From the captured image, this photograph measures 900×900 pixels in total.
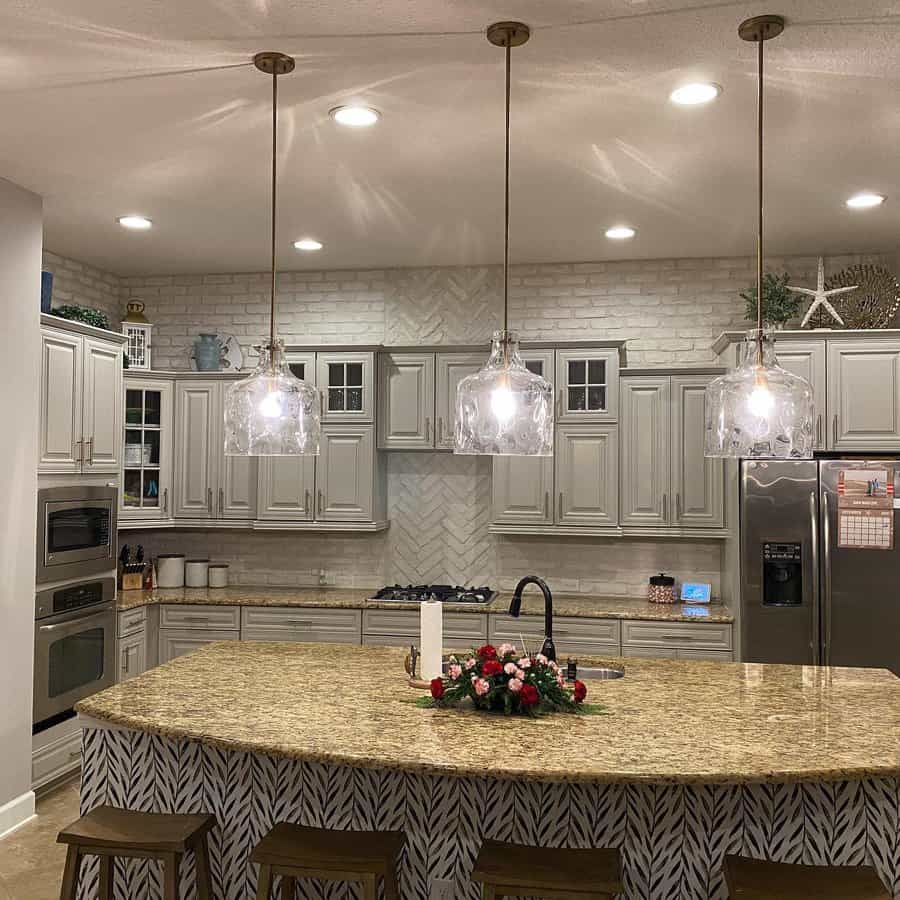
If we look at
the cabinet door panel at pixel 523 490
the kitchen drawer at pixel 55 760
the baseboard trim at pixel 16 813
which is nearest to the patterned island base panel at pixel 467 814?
the baseboard trim at pixel 16 813

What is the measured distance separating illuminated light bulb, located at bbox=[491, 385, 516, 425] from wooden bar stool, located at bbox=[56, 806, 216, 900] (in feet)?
4.88

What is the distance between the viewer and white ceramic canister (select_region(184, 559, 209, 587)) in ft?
19.8

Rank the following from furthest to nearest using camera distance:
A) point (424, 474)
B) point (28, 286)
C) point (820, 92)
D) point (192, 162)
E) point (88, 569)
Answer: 1. point (424, 474)
2. point (88, 569)
3. point (28, 286)
4. point (192, 162)
5. point (820, 92)

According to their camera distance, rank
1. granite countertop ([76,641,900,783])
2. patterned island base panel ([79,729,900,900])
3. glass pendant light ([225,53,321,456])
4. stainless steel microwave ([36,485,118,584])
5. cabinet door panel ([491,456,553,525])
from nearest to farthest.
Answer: granite countertop ([76,641,900,783]), patterned island base panel ([79,729,900,900]), glass pendant light ([225,53,321,456]), stainless steel microwave ([36,485,118,584]), cabinet door panel ([491,456,553,525])

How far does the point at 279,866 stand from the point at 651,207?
3.38m

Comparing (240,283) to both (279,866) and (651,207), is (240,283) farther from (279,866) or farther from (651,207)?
(279,866)

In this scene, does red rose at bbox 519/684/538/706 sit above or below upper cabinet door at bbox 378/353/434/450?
below

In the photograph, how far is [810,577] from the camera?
482 cm

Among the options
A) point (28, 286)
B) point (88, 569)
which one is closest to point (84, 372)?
point (28, 286)

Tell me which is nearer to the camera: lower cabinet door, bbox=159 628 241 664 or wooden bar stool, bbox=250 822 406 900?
wooden bar stool, bbox=250 822 406 900

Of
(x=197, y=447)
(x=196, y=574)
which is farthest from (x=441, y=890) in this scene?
(x=197, y=447)

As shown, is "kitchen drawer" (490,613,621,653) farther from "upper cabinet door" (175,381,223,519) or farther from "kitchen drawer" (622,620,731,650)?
"upper cabinet door" (175,381,223,519)

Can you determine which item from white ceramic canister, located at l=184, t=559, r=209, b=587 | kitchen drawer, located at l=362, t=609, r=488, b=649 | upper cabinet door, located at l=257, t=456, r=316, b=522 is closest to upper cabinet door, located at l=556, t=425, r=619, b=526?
kitchen drawer, located at l=362, t=609, r=488, b=649

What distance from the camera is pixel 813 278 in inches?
219
